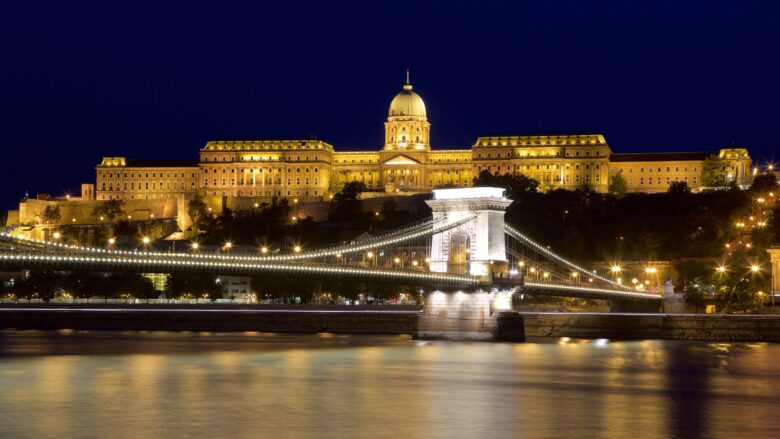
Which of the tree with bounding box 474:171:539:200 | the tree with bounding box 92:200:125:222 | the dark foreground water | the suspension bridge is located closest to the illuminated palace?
the tree with bounding box 92:200:125:222

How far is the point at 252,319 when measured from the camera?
54.2m

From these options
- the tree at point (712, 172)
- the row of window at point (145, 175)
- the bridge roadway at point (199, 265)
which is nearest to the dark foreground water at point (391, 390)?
the bridge roadway at point (199, 265)

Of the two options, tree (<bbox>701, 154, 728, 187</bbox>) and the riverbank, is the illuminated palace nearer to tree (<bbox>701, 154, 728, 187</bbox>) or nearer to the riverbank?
tree (<bbox>701, 154, 728, 187</bbox>)

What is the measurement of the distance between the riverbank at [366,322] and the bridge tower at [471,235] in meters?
2.31

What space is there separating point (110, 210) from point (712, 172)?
168 ft

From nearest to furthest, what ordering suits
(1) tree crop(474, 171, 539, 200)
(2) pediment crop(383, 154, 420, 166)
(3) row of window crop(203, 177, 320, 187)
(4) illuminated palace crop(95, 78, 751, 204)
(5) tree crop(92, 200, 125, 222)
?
(1) tree crop(474, 171, 539, 200), (5) tree crop(92, 200, 125, 222), (4) illuminated palace crop(95, 78, 751, 204), (2) pediment crop(383, 154, 420, 166), (3) row of window crop(203, 177, 320, 187)

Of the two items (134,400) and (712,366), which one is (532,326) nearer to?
(712,366)

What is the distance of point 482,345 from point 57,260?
13.3m

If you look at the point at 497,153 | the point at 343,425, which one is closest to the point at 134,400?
the point at 343,425

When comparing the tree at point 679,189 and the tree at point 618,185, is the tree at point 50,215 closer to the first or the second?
the tree at point 618,185

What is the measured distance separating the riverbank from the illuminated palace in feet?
199

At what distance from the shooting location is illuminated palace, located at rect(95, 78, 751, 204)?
119438 millimetres

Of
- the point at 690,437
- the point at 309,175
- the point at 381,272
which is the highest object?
the point at 309,175

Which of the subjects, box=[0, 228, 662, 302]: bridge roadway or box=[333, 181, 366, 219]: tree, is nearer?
box=[0, 228, 662, 302]: bridge roadway
